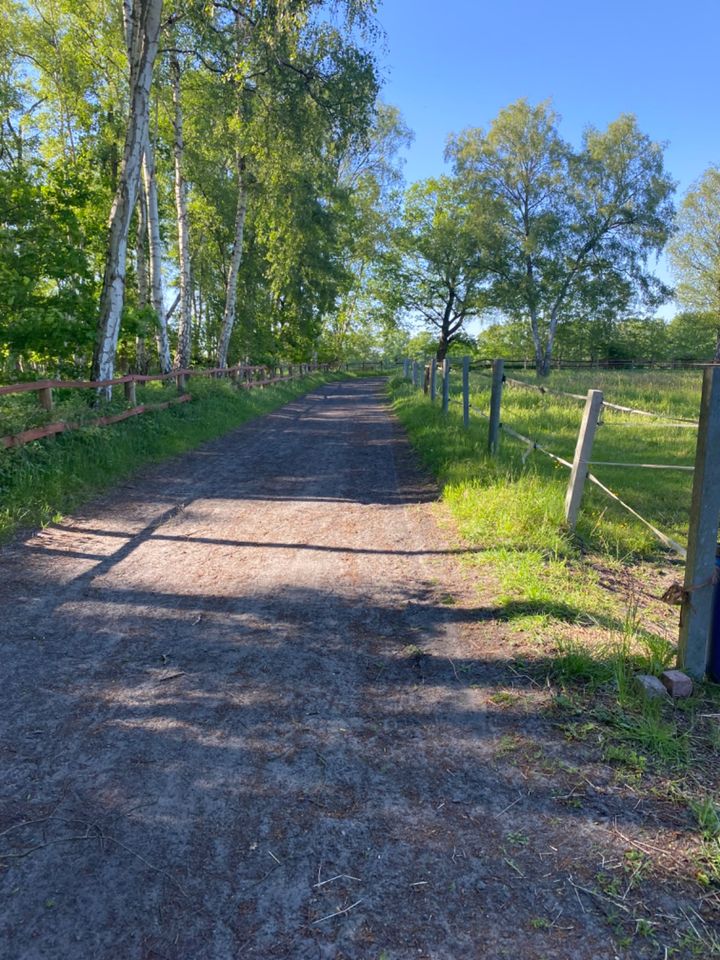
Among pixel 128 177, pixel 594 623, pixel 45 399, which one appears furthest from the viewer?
pixel 128 177

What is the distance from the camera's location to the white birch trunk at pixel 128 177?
9617 mm

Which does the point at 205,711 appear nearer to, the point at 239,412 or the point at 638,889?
the point at 638,889

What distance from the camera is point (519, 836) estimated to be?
2232 millimetres

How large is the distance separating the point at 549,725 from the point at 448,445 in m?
6.79

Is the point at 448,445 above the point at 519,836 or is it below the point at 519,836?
above

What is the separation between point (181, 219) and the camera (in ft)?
51.8

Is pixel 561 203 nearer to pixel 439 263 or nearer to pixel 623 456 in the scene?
pixel 439 263

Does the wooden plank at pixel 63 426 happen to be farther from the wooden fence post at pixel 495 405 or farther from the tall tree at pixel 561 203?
the tall tree at pixel 561 203

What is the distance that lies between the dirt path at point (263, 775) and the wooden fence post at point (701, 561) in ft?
3.51

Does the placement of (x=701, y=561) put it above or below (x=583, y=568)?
above

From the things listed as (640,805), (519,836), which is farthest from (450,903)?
(640,805)

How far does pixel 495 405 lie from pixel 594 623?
4.67m

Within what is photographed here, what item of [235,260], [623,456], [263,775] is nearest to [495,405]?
[623,456]

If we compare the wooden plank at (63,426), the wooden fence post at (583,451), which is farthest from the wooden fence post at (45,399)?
the wooden fence post at (583,451)
